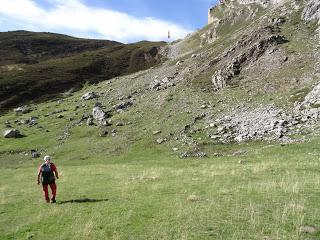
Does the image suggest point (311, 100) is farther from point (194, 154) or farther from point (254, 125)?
point (194, 154)

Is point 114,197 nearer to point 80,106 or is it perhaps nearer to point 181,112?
point 181,112

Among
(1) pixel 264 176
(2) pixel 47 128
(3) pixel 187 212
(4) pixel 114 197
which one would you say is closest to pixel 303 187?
(1) pixel 264 176

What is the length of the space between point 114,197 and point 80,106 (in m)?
76.2

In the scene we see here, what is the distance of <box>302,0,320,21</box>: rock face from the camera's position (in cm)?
8738

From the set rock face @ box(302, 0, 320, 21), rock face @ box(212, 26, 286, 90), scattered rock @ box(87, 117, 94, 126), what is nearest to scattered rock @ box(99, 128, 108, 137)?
scattered rock @ box(87, 117, 94, 126)

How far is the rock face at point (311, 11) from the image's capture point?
87375 millimetres

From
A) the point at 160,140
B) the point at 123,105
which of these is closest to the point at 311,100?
the point at 160,140

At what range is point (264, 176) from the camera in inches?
1247

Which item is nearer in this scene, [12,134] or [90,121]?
[90,121]

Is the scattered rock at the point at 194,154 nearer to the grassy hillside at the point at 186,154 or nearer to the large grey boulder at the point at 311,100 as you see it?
the grassy hillside at the point at 186,154

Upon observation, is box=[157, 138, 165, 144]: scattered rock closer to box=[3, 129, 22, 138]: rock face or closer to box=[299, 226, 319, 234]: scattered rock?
box=[3, 129, 22, 138]: rock face

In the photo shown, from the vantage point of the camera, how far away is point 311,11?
88.8m

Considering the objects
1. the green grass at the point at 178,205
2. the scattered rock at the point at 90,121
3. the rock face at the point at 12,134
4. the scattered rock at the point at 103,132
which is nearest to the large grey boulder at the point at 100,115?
the scattered rock at the point at 90,121

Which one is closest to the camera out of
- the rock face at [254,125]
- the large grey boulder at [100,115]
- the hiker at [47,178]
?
the hiker at [47,178]
